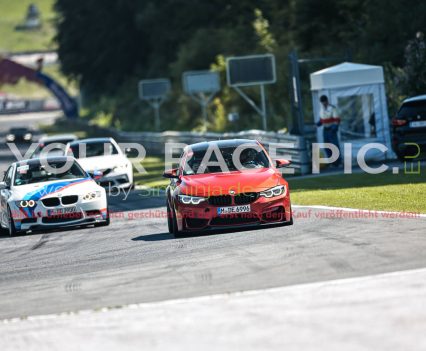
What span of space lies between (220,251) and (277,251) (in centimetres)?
92

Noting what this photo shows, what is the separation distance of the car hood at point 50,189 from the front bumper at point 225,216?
13.0 ft

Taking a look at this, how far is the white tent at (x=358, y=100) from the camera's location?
1107 inches

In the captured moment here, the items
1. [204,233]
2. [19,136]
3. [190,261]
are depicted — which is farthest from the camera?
[19,136]

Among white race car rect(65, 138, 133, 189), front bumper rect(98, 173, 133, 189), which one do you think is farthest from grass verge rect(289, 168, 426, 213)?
white race car rect(65, 138, 133, 189)

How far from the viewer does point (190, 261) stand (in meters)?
13.3

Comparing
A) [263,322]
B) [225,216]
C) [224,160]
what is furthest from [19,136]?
[263,322]

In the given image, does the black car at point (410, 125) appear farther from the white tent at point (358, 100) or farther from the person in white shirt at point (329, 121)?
the person in white shirt at point (329, 121)

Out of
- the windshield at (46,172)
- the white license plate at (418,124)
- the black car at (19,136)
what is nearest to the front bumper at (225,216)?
the windshield at (46,172)

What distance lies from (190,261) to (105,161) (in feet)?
50.8

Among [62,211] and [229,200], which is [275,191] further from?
[62,211]

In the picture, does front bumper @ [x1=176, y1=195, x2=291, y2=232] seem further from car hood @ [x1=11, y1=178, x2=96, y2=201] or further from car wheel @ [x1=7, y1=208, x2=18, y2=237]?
car wheel @ [x1=7, y1=208, x2=18, y2=237]

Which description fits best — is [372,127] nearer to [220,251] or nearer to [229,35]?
[220,251]

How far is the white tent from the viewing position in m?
28.1

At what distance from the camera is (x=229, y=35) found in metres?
66.4
